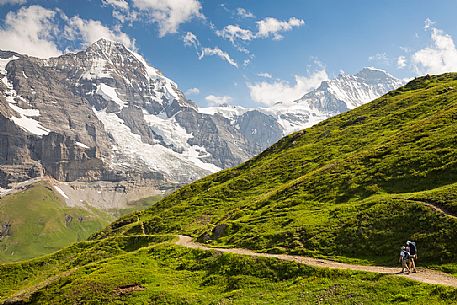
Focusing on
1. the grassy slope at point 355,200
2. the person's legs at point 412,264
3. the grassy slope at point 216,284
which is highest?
the grassy slope at point 355,200

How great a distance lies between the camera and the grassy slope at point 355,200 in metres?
43.0

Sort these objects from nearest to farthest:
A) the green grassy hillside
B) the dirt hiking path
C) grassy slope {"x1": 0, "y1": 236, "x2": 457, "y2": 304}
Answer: the dirt hiking path, grassy slope {"x1": 0, "y1": 236, "x2": 457, "y2": 304}, the green grassy hillside

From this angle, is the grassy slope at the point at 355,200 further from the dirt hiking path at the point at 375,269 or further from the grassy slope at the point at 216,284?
the grassy slope at the point at 216,284

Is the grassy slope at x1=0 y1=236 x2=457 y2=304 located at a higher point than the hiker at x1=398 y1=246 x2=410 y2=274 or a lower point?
lower

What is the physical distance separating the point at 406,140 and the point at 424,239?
119 feet

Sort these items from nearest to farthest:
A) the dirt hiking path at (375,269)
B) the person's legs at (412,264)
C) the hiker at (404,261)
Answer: the dirt hiking path at (375,269) < the person's legs at (412,264) < the hiker at (404,261)

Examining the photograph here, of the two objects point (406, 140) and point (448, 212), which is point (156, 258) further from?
point (406, 140)

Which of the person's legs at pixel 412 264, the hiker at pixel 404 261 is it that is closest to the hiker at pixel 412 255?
the person's legs at pixel 412 264

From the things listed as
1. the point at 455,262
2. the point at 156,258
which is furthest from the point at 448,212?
the point at 156,258

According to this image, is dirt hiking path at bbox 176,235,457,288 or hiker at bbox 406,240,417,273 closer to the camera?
dirt hiking path at bbox 176,235,457,288

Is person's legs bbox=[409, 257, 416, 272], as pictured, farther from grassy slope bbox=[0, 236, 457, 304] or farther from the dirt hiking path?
grassy slope bbox=[0, 236, 457, 304]

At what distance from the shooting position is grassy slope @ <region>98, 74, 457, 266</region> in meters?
43.0

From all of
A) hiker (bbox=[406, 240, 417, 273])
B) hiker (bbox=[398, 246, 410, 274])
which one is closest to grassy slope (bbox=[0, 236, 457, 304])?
hiker (bbox=[398, 246, 410, 274])

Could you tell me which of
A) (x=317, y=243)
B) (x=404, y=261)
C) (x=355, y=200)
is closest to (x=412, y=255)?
(x=404, y=261)
